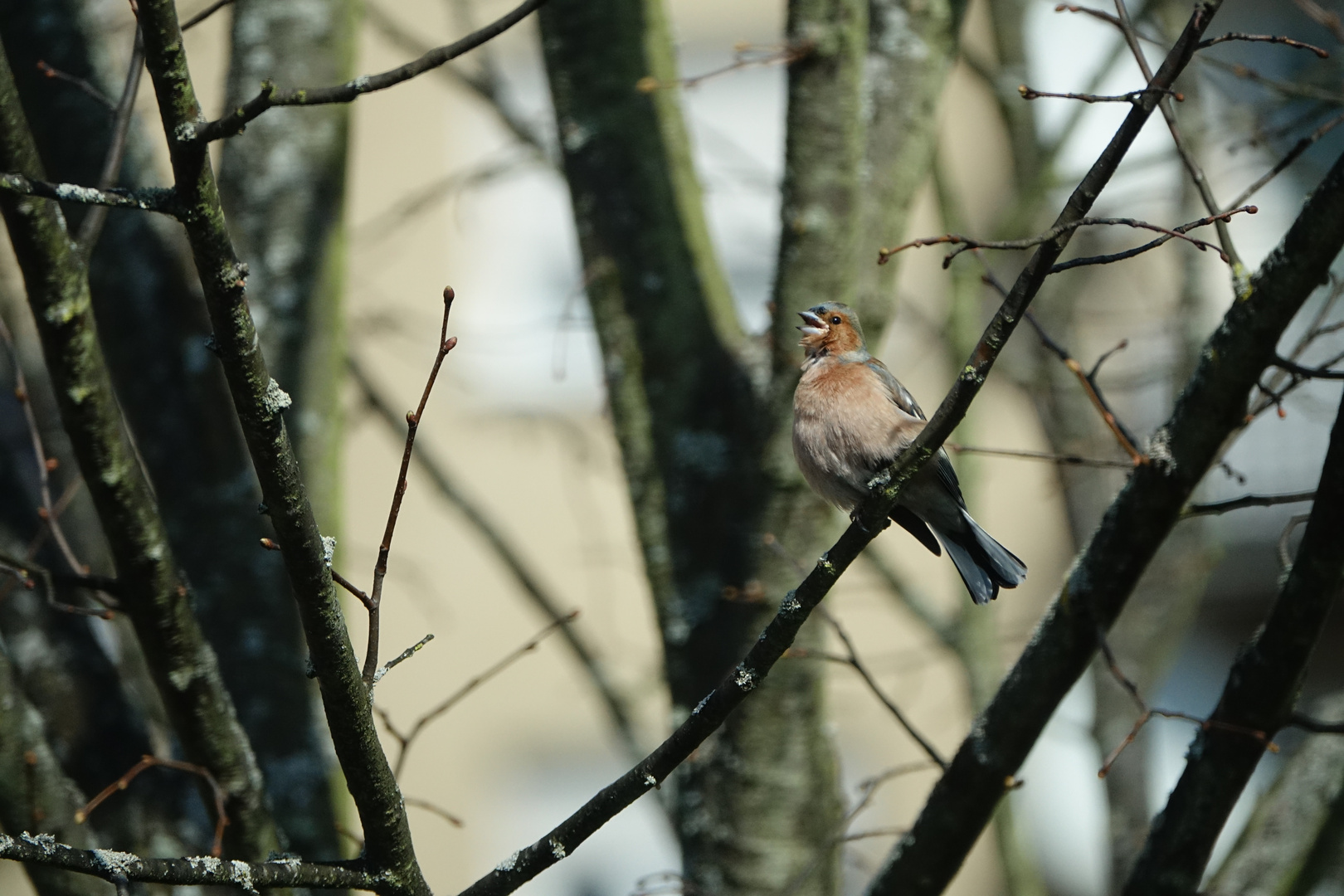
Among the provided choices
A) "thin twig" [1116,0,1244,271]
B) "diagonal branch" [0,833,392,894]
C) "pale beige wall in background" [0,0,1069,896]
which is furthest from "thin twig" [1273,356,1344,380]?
"pale beige wall in background" [0,0,1069,896]

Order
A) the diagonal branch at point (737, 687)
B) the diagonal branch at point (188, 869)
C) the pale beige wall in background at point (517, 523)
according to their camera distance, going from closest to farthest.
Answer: the diagonal branch at point (188, 869), the diagonal branch at point (737, 687), the pale beige wall in background at point (517, 523)

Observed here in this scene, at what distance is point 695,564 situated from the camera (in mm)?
3348

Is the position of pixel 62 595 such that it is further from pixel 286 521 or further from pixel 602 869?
pixel 602 869

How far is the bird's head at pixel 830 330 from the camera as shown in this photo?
321 centimetres

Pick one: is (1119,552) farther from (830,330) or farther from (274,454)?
(274,454)

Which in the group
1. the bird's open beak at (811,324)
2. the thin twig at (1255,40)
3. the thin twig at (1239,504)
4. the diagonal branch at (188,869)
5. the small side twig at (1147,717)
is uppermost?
the bird's open beak at (811,324)

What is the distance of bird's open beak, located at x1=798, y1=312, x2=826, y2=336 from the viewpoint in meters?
3.20

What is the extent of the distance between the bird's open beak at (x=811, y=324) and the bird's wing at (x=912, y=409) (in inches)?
12.9

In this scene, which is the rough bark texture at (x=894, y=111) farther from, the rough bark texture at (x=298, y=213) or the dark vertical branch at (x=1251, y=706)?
the rough bark texture at (x=298, y=213)

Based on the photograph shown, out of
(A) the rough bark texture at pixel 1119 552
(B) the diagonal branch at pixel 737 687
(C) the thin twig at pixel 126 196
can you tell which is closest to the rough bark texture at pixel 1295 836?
(A) the rough bark texture at pixel 1119 552

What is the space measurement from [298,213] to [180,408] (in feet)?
2.32

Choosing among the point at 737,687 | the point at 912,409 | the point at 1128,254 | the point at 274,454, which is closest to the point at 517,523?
the point at 912,409

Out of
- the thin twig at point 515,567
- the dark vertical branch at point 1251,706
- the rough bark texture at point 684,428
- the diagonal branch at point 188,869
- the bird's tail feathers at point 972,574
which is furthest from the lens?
the thin twig at point 515,567

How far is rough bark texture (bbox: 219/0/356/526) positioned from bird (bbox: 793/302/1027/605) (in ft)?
4.69
